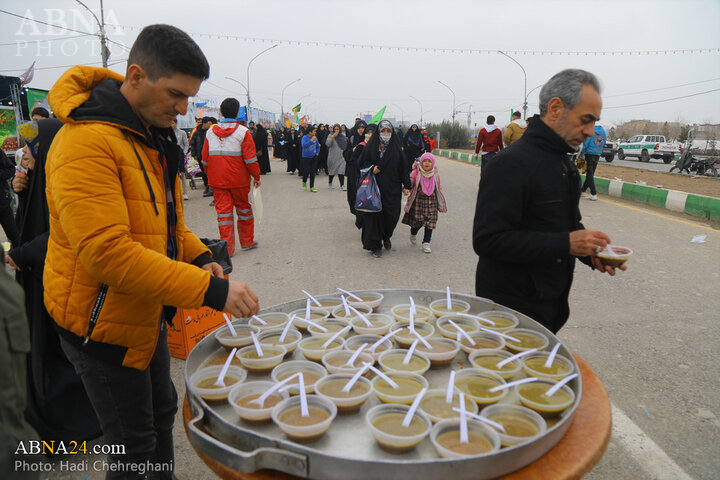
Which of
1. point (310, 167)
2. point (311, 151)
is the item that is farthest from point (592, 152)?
point (310, 167)

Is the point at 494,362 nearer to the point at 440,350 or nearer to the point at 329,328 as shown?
the point at 440,350

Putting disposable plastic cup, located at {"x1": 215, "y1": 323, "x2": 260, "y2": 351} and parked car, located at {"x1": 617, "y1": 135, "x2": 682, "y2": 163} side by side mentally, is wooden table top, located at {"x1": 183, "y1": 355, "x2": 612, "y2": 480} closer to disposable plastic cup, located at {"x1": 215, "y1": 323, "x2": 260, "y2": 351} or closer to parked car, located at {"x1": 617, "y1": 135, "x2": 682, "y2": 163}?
disposable plastic cup, located at {"x1": 215, "y1": 323, "x2": 260, "y2": 351}

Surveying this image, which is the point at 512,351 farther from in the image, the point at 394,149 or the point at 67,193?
the point at 394,149

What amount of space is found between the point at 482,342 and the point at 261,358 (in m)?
0.96

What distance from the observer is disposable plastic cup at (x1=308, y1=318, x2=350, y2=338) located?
6.48 feet

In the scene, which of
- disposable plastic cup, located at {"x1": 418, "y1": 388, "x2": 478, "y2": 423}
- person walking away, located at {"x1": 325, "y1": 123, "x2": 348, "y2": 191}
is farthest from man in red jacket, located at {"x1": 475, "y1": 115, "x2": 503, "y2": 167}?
disposable plastic cup, located at {"x1": 418, "y1": 388, "x2": 478, "y2": 423}

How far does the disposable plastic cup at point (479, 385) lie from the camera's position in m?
1.50

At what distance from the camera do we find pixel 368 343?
6.44 feet

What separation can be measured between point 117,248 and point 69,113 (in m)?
0.53

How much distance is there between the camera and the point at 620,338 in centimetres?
417

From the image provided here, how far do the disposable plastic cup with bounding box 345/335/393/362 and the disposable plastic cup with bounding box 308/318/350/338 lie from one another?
0.26ft

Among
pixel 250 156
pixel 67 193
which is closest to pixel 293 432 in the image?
pixel 67 193

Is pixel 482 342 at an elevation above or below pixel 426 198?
below

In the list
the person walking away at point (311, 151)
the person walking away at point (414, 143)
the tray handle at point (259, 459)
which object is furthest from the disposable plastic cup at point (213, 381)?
the person walking away at point (311, 151)
